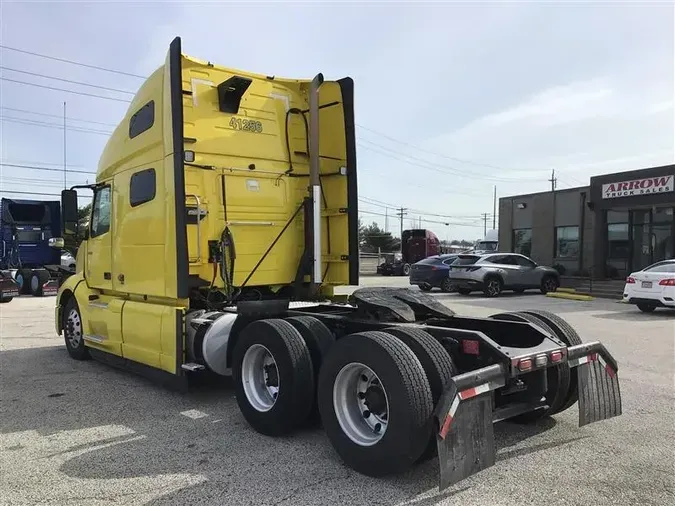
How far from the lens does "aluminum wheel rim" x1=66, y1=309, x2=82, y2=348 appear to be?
812 centimetres

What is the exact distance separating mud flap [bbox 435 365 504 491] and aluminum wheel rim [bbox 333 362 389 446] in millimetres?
599

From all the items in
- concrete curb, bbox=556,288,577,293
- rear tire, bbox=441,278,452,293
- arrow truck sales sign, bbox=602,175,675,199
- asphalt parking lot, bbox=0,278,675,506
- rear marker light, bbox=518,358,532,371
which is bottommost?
concrete curb, bbox=556,288,577,293

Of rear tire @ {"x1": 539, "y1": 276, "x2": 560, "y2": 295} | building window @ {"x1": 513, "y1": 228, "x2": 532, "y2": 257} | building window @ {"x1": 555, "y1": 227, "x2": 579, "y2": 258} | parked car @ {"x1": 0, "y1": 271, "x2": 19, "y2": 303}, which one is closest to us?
parked car @ {"x1": 0, "y1": 271, "x2": 19, "y2": 303}

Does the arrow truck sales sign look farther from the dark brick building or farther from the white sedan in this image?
the white sedan

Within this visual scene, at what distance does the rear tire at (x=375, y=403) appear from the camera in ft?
11.6

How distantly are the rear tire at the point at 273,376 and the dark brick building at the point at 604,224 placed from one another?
20.8 meters

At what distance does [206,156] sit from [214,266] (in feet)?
4.14

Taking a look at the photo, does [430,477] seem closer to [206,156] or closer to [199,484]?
[199,484]

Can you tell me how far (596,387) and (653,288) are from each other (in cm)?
1163

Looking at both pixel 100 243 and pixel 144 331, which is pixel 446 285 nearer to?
pixel 100 243

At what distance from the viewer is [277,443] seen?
464 centimetres

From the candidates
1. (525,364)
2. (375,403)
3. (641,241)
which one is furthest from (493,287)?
(375,403)

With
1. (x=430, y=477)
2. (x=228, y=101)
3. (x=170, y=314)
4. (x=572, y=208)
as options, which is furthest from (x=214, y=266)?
(x=572, y=208)

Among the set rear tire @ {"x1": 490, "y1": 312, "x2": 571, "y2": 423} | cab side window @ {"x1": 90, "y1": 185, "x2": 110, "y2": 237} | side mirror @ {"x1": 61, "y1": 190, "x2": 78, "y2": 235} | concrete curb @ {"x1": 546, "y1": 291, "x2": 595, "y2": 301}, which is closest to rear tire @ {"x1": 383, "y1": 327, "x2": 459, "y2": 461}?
rear tire @ {"x1": 490, "y1": 312, "x2": 571, "y2": 423}
